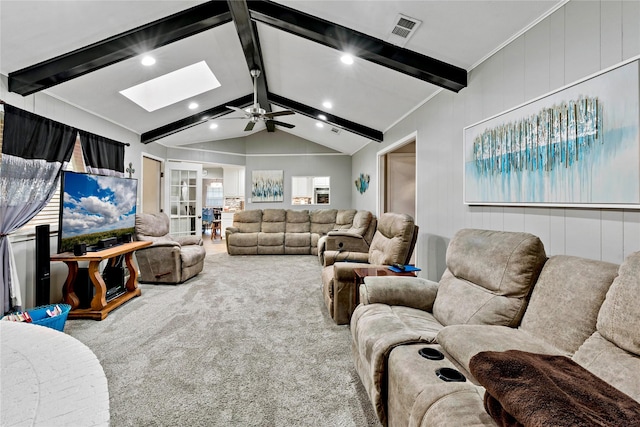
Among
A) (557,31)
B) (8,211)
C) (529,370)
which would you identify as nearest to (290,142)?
(8,211)

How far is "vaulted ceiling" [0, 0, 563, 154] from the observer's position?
2.21 meters

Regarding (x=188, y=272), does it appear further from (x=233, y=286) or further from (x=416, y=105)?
(x=416, y=105)

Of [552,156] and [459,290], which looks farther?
[459,290]

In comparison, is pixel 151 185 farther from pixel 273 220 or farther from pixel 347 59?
pixel 347 59

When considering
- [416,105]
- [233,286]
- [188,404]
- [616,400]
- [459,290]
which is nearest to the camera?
[616,400]

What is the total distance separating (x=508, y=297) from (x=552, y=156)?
885 mm

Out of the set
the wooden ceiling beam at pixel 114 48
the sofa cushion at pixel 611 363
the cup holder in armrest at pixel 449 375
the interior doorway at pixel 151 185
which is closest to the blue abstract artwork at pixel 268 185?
the interior doorway at pixel 151 185

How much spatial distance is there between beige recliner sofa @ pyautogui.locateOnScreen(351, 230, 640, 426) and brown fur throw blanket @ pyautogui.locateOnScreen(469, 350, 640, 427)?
0.51 feet

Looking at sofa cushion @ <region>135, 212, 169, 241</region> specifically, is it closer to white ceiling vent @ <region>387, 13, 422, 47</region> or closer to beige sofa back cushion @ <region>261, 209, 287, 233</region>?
beige sofa back cushion @ <region>261, 209, 287, 233</region>

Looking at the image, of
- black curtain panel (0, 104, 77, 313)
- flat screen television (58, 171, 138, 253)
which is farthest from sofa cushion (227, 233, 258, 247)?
black curtain panel (0, 104, 77, 313)

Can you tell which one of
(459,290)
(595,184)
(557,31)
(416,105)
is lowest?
(459,290)

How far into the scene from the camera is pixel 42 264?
9.56ft

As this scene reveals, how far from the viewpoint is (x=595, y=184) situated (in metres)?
1.55

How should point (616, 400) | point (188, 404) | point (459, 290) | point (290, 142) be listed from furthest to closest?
point (290, 142)
point (459, 290)
point (188, 404)
point (616, 400)
